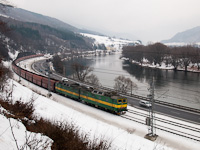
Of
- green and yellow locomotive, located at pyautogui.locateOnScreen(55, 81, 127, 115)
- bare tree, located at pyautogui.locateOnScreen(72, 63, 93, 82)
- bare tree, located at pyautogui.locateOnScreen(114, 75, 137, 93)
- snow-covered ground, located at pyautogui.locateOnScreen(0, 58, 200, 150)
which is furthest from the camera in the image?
bare tree, located at pyautogui.locateOnScreen(72, 63, 93, 82)

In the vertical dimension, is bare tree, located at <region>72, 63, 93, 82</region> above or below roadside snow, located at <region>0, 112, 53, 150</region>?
below

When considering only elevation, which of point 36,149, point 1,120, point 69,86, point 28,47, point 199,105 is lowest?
point 199,105

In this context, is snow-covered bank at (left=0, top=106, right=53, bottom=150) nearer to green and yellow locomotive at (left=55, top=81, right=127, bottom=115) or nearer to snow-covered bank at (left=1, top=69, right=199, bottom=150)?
snow-covered bank at (left=1, top=69, right=199, bottom=150)

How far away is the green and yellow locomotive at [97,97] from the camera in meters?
20.4

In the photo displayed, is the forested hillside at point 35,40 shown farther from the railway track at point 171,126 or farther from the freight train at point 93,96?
the railway track at point 171,126

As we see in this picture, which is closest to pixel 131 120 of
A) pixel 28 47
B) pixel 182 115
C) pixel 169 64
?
pixel 182 115

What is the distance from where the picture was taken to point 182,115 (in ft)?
70.7

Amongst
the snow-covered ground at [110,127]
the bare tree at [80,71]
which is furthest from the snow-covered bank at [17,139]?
the bare tree at [80,71]

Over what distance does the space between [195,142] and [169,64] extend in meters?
54.5

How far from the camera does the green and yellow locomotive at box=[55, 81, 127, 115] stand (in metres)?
20.4

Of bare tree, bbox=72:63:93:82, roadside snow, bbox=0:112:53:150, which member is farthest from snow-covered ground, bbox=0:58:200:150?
bare tree, bbox=72:63:93:82

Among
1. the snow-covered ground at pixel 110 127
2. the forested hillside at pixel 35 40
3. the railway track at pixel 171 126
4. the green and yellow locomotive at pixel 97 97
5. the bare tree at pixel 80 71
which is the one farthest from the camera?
the forested hillside at pixel 35 40

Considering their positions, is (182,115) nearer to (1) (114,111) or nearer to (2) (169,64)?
(1) (114,111)

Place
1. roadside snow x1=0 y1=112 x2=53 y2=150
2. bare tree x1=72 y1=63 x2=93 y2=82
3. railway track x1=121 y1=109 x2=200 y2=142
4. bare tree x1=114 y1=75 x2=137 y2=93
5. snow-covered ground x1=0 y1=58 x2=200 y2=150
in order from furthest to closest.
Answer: bare tree x1=72 y1=63 x2=93 y2=82 < bare tree x1=114 y1=75 x2=137 y2=93 < railway track x1=121 y1=109 x2=200 y2=142 < snow-covered ground x1=0 y1=58 x2=200 y2=150 < roadside snow x1=0 y1=112 x2=53 y2=150
